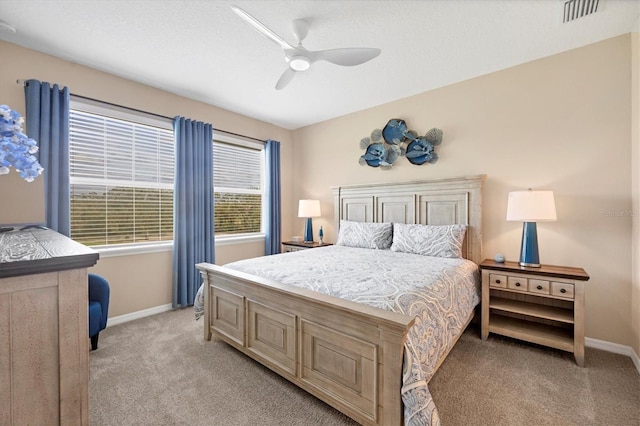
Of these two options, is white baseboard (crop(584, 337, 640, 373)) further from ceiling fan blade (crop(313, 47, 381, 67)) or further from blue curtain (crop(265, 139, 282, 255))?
blue curtain (crop(265, 139, 282, 255))

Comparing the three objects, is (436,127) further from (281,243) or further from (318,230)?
(281,243)

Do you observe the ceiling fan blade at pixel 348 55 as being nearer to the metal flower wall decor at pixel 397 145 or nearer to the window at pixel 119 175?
the metal flower wall decor at pixel 397 145

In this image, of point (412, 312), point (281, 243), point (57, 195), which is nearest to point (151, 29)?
point (57, 195)

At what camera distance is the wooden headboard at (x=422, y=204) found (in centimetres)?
295

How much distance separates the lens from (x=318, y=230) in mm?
4625

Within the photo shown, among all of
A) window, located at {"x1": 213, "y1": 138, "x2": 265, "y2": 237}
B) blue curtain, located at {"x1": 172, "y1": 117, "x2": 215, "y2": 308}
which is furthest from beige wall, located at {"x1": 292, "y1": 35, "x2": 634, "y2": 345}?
blue curtain, located at {"x1": 172, "y1": 117, "x2": 215, "y2": 308}

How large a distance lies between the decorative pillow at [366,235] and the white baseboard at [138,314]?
2324 millimetres

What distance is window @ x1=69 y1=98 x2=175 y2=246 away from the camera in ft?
9.19

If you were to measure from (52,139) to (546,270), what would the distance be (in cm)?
457

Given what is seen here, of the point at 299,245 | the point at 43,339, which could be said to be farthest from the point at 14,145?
the point at 299,245

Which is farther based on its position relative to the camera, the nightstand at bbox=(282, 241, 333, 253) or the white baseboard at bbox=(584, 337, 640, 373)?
the nightstand at bbox=(282, 241, 333, 253)

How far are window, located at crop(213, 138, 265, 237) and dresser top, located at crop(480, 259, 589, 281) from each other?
10.9 feet

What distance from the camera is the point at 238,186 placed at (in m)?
4.27

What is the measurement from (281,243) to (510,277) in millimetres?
3160
